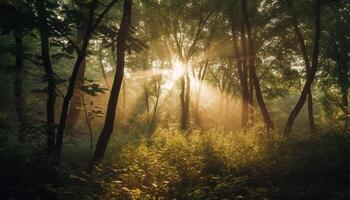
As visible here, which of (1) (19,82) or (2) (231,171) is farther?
(1) (19,82)

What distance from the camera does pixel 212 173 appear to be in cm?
1234

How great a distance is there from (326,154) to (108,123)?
7.65 m

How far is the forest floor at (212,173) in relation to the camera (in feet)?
31.9

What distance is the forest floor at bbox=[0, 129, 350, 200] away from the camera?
972cm

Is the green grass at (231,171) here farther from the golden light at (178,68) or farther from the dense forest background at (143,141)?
the golden light at (178,68)

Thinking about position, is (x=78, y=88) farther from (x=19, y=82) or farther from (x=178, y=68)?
(x=178, y=68)

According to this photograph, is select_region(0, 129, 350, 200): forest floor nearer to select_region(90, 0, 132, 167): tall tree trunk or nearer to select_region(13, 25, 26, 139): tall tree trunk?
select_region(90, 0, 132, 167): tall tree trunk

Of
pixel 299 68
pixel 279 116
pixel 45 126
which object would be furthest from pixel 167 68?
pixel 45 126

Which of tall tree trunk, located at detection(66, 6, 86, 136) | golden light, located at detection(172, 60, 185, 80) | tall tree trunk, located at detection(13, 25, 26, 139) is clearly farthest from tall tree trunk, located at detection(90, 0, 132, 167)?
golden light, located at detection(172, 60, 185, 80)

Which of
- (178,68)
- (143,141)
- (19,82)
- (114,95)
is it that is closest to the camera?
(114,95)

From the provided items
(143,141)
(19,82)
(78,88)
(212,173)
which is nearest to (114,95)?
(78,88)

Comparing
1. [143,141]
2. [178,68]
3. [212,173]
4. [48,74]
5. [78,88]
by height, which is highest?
[178,68]

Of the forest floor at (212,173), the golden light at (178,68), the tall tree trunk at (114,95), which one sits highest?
the golden light at (178,68)

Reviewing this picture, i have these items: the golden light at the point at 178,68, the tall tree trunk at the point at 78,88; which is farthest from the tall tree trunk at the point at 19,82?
the golden light at the point at 178,68
